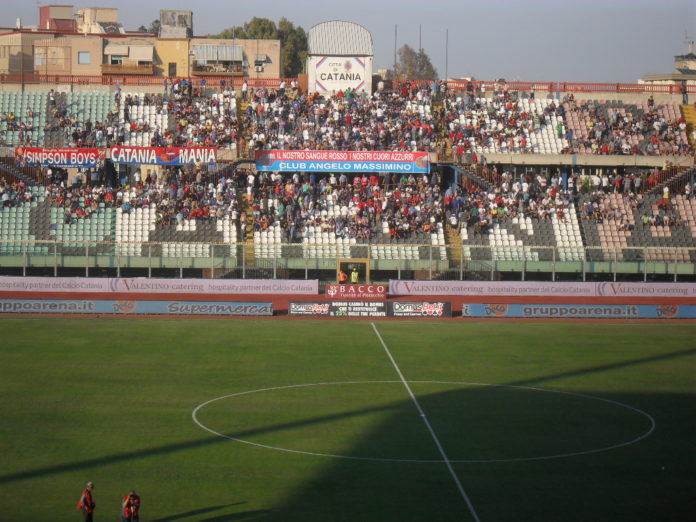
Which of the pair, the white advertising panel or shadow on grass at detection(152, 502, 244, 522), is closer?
shadow on grass at detection(152, 502, 244, 522)

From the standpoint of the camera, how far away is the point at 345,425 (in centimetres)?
2702

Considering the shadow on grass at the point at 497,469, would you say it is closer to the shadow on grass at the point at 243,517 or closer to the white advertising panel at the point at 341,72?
the shadow on grass at the point at 243,517

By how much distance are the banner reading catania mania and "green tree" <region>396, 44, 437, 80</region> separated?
9038 centimetres

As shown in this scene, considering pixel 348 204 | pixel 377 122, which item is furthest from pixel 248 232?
pixel 377 122

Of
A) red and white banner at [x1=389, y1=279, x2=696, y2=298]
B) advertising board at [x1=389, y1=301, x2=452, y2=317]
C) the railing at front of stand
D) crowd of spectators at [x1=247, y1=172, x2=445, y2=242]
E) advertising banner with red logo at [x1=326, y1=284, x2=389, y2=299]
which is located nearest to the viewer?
advertising board at [x1=389, y1=301, x2=452, y2=317]

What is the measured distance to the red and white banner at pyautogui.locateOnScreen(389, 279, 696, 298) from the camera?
5200cm

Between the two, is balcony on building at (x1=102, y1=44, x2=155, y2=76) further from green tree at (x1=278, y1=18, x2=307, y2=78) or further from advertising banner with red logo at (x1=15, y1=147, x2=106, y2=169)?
green tree at (x1=278, y1=18, x2=307, y2=78)

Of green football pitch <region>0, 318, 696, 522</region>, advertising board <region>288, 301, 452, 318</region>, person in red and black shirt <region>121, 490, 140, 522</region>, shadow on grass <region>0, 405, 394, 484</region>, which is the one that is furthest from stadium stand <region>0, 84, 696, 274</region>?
person in red and black shirt <region>121, 490, 140, 522</region>

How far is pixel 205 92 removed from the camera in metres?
67.8

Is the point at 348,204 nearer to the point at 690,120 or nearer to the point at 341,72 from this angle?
the point at 341,72

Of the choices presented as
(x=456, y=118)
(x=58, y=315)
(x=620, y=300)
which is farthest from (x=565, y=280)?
(x=58, y=315)

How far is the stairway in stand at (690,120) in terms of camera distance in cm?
6669

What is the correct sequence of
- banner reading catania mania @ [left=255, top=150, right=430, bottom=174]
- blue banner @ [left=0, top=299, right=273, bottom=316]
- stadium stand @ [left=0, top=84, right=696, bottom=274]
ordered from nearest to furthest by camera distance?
1. blue banner @ [left=0, top=299, right=273, bottom=316]
2. stadium stand @ [left=0, top=84, right=696, bottom=274]
3. banner reading catania mania @ [left=255, top=150, right=430, bottom=174]

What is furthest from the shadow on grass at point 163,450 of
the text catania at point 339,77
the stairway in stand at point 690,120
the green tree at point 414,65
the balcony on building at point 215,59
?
the green tree at point 414,65
